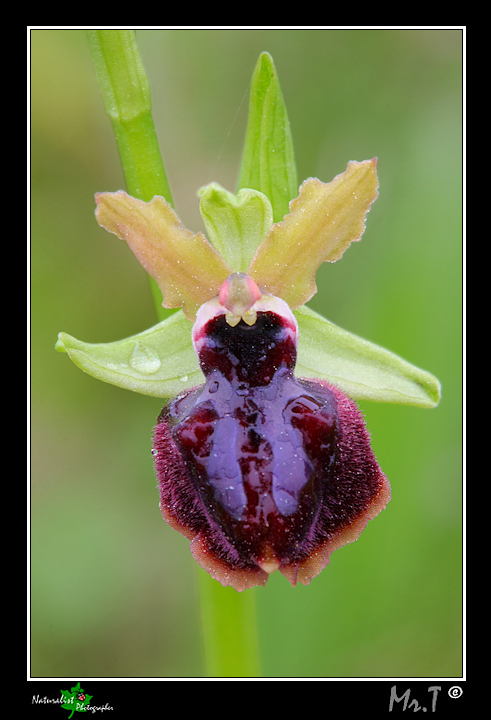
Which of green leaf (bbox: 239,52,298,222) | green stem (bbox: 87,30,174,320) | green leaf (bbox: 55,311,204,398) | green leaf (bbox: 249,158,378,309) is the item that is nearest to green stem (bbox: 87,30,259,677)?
green stem (bbox: 87,30,174,320)

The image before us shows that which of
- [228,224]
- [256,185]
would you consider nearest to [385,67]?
[256,185]

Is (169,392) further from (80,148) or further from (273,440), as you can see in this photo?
(80,148)

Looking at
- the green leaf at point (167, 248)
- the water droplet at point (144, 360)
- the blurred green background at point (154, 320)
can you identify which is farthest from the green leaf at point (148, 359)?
the blurred green background at point (154, 320)

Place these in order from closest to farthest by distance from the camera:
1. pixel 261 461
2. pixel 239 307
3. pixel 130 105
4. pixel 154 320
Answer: pixel 261 461 → pixel 239 307 → pixel 130 105 → pixel 154 320

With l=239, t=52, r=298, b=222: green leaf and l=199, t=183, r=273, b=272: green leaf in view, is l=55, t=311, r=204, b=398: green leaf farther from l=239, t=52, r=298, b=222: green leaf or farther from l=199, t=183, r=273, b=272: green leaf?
l=239, t=52, r=298, b=222: green leaf

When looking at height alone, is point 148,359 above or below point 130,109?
below

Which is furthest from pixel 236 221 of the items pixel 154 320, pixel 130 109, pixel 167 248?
pixel 154 320

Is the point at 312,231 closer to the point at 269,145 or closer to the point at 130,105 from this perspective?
the point at 269,145
